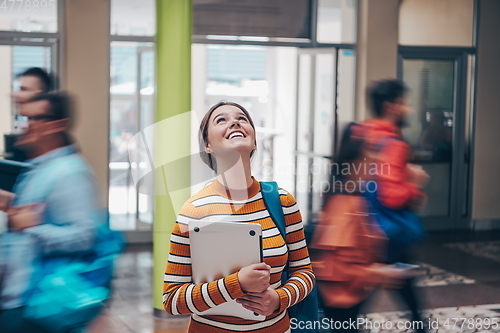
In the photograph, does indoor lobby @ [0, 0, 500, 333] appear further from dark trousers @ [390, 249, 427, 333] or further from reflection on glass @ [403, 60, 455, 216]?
dark trousers @ [390, 249, 427, 333]

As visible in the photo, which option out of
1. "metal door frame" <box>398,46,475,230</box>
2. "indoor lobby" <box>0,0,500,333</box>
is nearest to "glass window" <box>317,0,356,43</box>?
"indoor lobby" <box>0,0,500,333</box>

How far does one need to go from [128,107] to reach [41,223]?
18.4 ft

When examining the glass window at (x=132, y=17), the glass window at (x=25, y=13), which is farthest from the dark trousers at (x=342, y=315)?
the glass window at (x=25, y=13)

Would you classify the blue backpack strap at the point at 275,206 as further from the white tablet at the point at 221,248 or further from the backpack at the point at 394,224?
the backpack at the point at 394,224

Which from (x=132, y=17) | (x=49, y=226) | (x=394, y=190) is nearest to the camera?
(x=49, y=226)

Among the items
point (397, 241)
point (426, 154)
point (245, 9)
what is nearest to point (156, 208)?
point (397, 241)

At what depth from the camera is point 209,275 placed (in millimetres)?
1781

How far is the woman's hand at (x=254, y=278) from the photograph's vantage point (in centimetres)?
169

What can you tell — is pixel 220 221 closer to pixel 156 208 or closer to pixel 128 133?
pixel 156 208

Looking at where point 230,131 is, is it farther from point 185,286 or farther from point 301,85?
point 301,85

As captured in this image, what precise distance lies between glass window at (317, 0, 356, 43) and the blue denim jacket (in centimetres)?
616

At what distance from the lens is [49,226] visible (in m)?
2.06

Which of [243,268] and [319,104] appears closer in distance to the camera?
[243,268]

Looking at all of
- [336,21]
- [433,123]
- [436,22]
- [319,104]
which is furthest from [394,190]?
[436,22]
